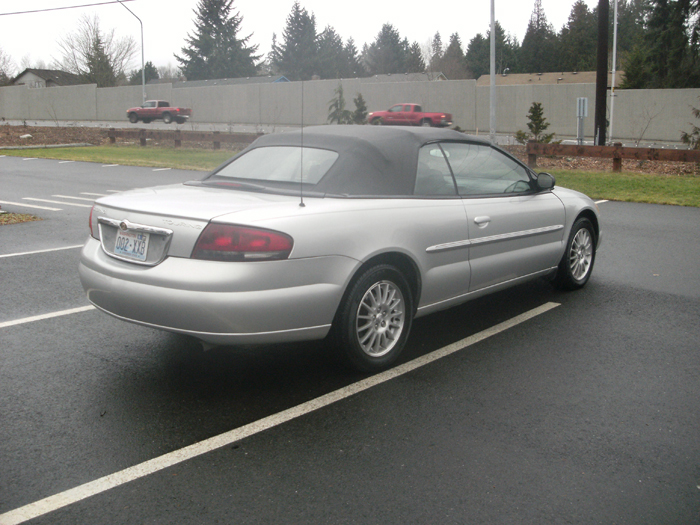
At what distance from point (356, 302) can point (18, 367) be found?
228 cm

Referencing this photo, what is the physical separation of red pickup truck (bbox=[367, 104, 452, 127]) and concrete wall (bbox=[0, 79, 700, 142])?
4485 millimetres

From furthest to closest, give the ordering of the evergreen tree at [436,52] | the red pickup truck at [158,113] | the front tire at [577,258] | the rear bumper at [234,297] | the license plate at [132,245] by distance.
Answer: the evergreen tree at [436,52]
the red pickup truck at [158,113]
the front tire at [577,258]
the license plate at [132,245]
the rear bumper at [234,297]

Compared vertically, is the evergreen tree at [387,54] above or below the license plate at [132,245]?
above

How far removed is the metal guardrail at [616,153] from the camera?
53.7ft

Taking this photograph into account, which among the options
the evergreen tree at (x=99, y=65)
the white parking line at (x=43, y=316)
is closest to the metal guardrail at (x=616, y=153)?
the white parking line at (x=43, y=316)

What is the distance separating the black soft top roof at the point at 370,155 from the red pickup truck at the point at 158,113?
155ft

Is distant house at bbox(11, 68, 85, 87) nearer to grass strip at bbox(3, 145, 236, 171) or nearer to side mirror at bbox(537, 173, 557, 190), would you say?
grass strip at bbox(3, 145, 236, 171)

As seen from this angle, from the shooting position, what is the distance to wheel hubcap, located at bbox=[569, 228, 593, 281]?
681 centimetres

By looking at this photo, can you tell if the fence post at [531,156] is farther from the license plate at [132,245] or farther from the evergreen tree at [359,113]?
the license plate at [132,245]

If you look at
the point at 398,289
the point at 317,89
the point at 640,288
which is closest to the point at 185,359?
the point at 398,289

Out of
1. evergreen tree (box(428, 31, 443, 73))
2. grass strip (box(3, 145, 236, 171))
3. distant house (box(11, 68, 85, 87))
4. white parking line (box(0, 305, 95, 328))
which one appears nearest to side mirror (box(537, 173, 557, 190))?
white parking line (box(0, 305, 95, 328))

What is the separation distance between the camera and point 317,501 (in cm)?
309

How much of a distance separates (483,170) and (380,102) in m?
44.4

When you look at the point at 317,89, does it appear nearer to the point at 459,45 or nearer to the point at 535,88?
the point at 535,88
